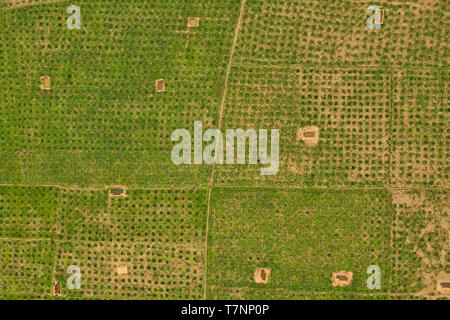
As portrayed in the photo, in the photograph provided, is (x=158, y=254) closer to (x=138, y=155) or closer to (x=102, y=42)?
(x=138, y=155)

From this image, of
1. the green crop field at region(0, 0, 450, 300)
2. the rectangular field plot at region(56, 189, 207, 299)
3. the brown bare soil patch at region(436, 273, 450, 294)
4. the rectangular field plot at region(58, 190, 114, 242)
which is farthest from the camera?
the rectangular field plot at region(58, 190, 114, 242)

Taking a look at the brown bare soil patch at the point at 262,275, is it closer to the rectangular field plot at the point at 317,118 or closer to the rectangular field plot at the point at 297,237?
the rectangular field plot at the point at 297,237

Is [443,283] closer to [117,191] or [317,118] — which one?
[317,118]

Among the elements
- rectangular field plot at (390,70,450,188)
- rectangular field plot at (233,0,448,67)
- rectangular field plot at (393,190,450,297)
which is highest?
rectangular field plot at (233,0,448,67)

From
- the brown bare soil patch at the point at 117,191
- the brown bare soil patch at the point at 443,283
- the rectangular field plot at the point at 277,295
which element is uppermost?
the brown bare soil patch at the point at 117,191

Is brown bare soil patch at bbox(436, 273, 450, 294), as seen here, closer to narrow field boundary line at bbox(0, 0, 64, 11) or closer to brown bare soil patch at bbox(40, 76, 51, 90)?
brown bare soil patch at bbox(40, 76, 51, 90)

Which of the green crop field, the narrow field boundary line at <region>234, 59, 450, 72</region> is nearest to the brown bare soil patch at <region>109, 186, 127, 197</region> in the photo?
the green crop field

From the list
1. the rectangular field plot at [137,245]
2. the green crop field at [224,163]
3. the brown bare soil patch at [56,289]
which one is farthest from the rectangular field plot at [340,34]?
the brown bare soil patch at [56,289]
